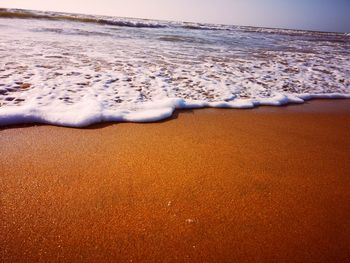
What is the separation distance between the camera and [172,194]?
191cm

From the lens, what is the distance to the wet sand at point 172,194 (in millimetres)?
1491

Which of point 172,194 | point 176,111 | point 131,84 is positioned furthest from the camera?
point 131,84

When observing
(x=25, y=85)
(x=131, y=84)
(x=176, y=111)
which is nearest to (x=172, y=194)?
(x=176, y=111)

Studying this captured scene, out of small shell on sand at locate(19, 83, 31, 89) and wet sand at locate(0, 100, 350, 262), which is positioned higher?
wet sand at locate(0, 100, 350, 262)

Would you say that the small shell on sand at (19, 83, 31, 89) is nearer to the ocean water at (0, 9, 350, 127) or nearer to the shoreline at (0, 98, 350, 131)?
the ocean water at (0, 9, 350, 127)

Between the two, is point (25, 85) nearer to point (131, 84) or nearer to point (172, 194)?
point (131, 84)

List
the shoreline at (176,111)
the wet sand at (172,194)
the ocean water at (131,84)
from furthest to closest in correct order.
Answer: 1. the ocean water at (131,84)
2. the shoreline at (176,111)
3. the wet sand at (172,194)

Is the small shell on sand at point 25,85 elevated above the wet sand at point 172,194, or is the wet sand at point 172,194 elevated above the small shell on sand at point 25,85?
the wet sand at point 172,194

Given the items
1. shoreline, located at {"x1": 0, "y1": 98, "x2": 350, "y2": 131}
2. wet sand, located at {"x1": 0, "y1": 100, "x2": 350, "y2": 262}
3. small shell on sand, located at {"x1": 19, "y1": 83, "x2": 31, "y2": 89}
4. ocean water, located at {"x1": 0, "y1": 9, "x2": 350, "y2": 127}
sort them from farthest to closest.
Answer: small shell on sand, located at {"x1": 19, "y1": 83, "x2": 31, "y2": 89}
ocean water, located at {"x1": 0, "y1": 9, "x2": 350, "y2": 127}
shoreline, located at {"x1": 0, "y1": 98, "x2": 350, "y2": 131}
wet sand, located at {"x1": 0, "y1": 100, "x2": 350, "y2": 262}

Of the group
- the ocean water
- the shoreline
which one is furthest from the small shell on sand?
the shoreline

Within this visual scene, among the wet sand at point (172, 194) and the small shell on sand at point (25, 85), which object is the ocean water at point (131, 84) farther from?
the wet sand at point (172, 194)

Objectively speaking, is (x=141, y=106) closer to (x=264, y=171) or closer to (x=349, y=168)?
(x=264, y=171)

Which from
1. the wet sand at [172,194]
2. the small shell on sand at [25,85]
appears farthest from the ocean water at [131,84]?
the wet sand at [172,194]

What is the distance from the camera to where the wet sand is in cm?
149
